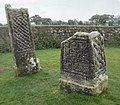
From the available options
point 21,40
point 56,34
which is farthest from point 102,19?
point 21,40

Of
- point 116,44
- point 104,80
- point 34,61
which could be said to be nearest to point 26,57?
point 34,61

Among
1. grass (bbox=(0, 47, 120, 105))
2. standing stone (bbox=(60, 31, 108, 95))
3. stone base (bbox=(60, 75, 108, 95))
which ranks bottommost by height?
grass (bbox=(0, 47, 120, 105))

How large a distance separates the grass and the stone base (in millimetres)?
142

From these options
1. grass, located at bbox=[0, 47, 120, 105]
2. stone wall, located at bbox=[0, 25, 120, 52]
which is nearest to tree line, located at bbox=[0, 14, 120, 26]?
stone wall, located at bbox=[0, 25, 120, 52]

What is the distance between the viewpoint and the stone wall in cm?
1634

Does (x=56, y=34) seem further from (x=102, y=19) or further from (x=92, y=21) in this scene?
(x=102, y=19)

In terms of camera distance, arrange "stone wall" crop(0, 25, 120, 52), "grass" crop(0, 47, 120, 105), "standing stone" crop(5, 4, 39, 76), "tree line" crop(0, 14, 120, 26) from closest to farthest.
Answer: "grass" crop(0, 47, 120, 105) → "standing stone" crop(5, 4, 39, 76) → "stone wall" crop(0, 25, 120, 52) → "tree line" crop(0, 14, 120, 26)

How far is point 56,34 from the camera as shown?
16.9 meters

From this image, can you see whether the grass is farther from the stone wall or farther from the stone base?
the stone wall

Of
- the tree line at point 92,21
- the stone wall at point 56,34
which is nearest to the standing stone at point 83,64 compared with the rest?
the stone wall at point 56,34

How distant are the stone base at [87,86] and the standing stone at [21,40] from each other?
99.1 inches

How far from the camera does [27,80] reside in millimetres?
9148

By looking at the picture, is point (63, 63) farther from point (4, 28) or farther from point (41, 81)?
point (4, 28)

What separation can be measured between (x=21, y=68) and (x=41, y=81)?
1238 millimetres
